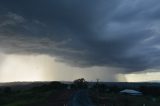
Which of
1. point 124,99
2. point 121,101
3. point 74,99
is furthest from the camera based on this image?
point 124,99

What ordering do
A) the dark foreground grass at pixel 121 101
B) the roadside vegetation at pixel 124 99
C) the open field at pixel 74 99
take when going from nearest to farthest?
1. the open field at pixel 74 99
2. the dark foreground grass at pixel 121 101
3. the roadside vegetation at pixel 124 99

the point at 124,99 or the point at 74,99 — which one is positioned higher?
the point at 124,99

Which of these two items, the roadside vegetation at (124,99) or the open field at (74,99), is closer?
the open field at (74,99)

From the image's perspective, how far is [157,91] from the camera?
16188 cm

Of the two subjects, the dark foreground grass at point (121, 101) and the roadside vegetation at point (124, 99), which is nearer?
the dark foreground grass at point (121, 101)

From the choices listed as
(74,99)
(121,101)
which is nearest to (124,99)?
(121,101)

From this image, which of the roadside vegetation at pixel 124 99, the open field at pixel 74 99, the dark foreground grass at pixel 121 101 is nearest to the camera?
the open field at pixel 74 99

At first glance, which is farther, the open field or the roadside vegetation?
the roadside vegetation

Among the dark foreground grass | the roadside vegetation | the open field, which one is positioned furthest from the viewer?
the roadside vegetation

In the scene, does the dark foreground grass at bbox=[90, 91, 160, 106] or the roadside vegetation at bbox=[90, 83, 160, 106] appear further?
the roadside vegetation at bbox=[90, 83, 160, 106]

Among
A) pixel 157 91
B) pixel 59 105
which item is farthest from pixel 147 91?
pixel 59 105

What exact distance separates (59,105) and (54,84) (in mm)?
119173

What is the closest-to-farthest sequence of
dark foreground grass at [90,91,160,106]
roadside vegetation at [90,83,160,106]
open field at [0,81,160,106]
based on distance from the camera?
open field at [0,81,160,106] < dark foreground grass at [90,91,160,106] < roadside vegetation at [90,83,160,106]

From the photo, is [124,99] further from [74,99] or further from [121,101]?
[74,99]
